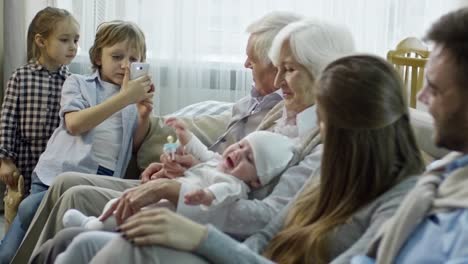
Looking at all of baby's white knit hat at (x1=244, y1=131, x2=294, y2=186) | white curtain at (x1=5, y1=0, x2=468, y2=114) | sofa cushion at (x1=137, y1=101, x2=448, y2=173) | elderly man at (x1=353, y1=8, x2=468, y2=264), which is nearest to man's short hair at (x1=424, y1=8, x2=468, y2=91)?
elderly man at (x1=353, y1=8, x2=468, y2=264)

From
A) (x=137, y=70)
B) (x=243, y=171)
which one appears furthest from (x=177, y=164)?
(x=137, y=70)

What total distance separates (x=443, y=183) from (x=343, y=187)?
30 centimetres

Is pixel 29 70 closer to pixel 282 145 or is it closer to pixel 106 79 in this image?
pixel 106 79

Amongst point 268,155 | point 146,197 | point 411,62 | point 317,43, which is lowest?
point 146,197

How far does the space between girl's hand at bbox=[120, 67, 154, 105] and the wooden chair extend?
0.85 metres

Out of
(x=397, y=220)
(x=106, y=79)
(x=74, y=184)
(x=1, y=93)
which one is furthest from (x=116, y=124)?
(x=397, y=220)

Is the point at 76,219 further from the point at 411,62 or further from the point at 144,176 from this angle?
the point at 411,62

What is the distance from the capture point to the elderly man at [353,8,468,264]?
4.15ft

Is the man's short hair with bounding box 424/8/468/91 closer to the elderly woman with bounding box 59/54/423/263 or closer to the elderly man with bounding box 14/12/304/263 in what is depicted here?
the elderly woman with bounding box 59/54/423/263

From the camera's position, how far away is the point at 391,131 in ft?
5.10

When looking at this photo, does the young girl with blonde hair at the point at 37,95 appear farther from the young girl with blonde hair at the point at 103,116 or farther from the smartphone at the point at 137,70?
the smartphone at the point at 137,70

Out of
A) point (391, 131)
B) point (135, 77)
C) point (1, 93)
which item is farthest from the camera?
point (1, 93)

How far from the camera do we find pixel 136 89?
265cm

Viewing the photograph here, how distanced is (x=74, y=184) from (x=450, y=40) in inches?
55.5
